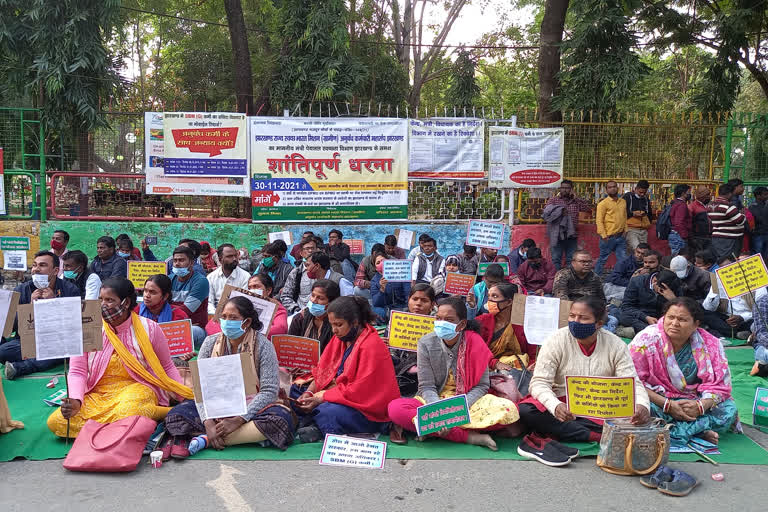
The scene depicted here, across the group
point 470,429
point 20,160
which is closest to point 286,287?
point 470,429

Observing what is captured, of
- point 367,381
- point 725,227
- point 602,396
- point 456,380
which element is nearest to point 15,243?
point 367,381

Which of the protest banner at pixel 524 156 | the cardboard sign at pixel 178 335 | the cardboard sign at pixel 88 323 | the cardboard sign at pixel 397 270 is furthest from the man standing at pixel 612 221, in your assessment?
the cardboard sign at pixel 88 323

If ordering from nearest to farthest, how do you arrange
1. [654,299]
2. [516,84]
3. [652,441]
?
[652,441]
[654,299]
[516,84]

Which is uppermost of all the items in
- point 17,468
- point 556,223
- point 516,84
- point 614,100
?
point 516,84

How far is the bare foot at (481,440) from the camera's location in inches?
184

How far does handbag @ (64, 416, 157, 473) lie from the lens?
13.6 feet

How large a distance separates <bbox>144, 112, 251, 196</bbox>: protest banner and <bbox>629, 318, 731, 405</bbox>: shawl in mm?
7553

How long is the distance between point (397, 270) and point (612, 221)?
4.41 meters

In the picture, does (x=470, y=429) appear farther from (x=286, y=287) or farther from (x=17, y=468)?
(x=286, y=287)

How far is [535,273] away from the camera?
890cm

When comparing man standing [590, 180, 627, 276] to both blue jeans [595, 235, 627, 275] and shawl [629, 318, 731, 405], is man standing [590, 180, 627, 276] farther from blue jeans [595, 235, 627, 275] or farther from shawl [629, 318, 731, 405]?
shawl [629, 318, 731, 405]

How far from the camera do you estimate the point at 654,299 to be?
314 inches

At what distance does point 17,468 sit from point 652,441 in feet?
12.9

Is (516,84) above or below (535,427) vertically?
above
